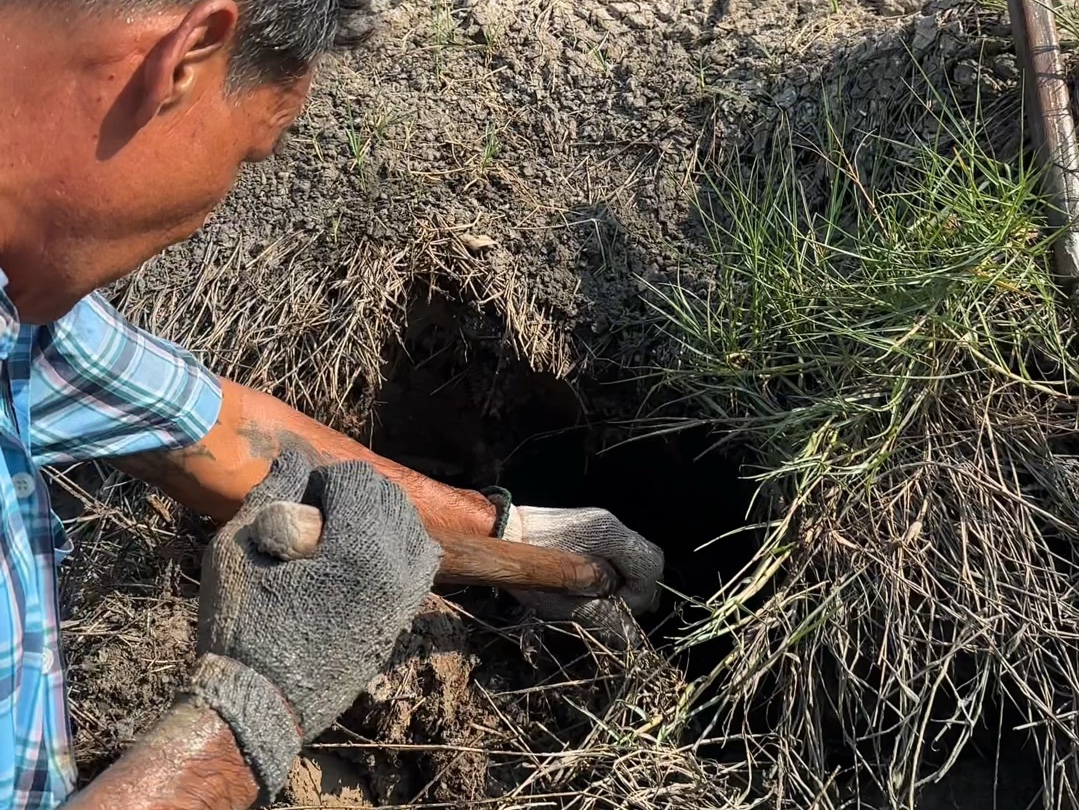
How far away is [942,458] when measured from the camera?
1.93 metres

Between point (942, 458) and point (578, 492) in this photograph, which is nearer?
point (942, 458)

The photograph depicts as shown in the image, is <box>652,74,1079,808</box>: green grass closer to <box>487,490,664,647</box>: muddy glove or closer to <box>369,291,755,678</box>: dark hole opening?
<box>487,490,664,647</box>: muddy glove

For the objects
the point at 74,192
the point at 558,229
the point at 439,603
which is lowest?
the point at 439,603

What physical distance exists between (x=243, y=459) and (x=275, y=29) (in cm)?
85

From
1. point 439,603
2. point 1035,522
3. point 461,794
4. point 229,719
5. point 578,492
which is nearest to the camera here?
point 229,719

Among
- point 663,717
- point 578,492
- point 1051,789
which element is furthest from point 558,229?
point 1051,789

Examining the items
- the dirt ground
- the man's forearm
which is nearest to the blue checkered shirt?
the man's forearm

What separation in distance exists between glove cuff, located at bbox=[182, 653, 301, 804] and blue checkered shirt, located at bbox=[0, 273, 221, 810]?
22 centimetres

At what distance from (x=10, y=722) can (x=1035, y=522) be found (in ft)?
5.51

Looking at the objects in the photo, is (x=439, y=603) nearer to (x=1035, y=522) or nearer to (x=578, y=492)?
(x=578, y=492)

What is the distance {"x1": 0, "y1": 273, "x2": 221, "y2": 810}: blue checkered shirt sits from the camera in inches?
53.9

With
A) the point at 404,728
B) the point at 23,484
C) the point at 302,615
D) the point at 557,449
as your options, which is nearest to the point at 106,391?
the point at 23,484

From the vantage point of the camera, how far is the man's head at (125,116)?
1.18m

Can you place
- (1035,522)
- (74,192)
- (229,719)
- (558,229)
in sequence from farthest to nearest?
(558,229)
(1035,522)
(229,719)
(74,192)
